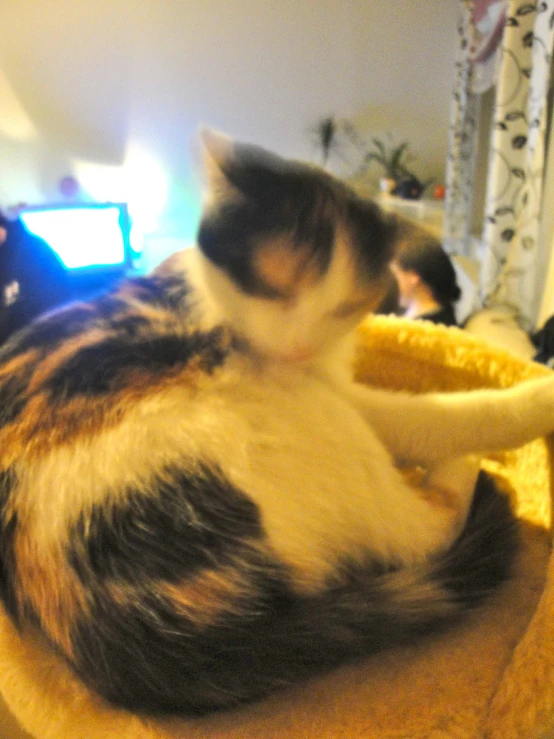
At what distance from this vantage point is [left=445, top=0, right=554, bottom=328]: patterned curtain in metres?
1.36

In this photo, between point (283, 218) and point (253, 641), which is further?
point (283, 218)

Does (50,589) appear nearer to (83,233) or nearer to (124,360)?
(124,360)

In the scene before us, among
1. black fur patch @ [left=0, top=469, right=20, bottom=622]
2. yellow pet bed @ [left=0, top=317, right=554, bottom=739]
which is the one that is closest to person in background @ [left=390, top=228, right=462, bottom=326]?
yellow pet bed @ [left=0, top=317, right=554, bottom=739]

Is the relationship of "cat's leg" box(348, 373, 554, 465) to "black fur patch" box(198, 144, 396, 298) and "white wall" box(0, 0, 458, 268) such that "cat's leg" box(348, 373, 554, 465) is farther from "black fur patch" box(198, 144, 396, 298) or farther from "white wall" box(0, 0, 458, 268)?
"white wall" box(0, 0, 458, 268)

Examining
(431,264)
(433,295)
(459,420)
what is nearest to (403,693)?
(459,420)

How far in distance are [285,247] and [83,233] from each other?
295cm

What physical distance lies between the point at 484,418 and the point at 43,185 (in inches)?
149

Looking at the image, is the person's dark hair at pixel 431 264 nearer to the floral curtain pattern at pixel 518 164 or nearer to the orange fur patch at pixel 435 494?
the floral curtain pattern at pixel 518 164

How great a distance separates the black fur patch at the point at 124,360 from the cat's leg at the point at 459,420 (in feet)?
0.73

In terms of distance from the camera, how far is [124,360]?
0.54 meters

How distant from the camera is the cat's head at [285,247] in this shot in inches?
23.1

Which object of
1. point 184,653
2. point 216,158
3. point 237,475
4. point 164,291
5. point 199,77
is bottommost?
point 184,653

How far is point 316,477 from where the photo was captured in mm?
507

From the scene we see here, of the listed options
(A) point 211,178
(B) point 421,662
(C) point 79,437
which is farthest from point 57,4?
(B) point 421,662
